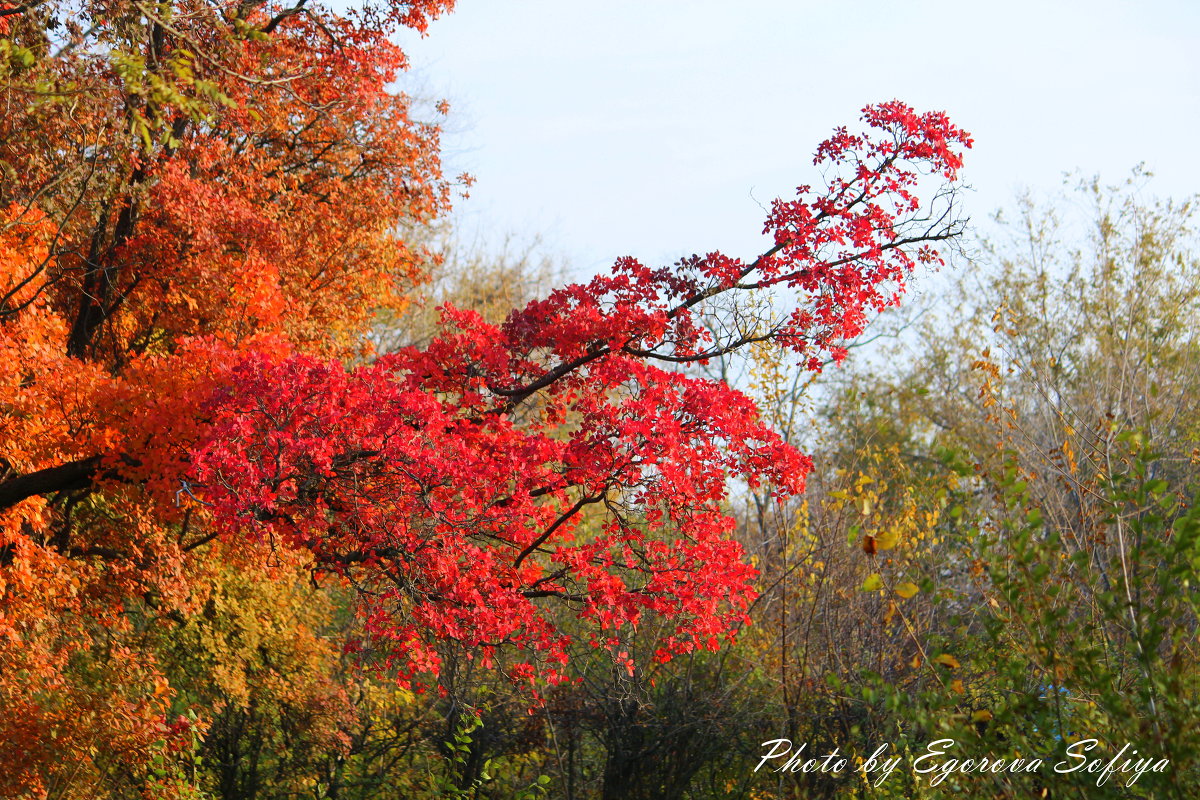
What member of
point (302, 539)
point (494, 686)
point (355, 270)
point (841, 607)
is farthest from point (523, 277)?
point (302, 539)

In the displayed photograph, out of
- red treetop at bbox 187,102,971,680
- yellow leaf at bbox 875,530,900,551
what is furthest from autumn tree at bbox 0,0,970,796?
yellow leaf at bbox 875,530,900,551

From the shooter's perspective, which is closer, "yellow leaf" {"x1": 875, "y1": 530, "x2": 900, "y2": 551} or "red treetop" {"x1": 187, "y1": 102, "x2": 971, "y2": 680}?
"yellow leaf" {"x1": 875, "y1": 530, "x2": 900, "y2": 551}

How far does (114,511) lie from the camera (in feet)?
35.6

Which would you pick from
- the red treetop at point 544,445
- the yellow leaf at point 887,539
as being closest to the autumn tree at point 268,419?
the red treetop at point 544,445

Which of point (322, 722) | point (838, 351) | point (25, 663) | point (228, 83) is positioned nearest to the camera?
point (838, 351)

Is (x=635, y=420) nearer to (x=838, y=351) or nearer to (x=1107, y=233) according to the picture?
(x=838, y=351)

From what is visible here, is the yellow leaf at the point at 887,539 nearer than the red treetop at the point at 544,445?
Yes

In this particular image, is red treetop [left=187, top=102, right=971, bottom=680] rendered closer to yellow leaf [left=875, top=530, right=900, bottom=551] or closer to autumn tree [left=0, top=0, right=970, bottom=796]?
autumn tree [left=0, top=0, right=970, bottom=796]

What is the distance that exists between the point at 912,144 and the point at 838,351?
5.44ft

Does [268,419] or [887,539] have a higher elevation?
[268,419]

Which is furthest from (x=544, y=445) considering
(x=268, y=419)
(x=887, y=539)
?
(x=887, y=539)

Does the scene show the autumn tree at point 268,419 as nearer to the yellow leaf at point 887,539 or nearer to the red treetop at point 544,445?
the red treetop at point 544,445

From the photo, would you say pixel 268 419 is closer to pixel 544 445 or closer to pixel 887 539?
pixel 544 445

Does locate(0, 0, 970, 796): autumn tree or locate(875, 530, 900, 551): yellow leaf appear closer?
locate(875, 530, 900, 551): yellow leaf
